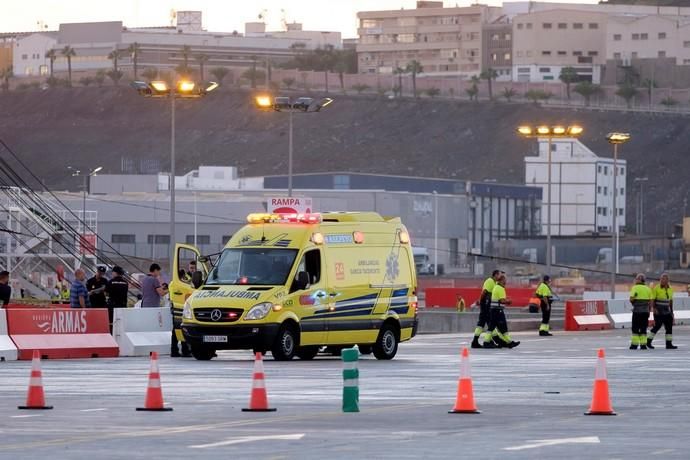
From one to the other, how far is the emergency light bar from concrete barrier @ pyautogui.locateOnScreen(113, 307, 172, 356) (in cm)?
372

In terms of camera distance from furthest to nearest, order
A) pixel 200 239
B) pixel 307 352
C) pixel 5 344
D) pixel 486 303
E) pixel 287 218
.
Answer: pixel 200 239, pixel 486 303, pixel 307 352, pixel 287 218, pixel 5 344

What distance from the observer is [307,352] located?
112 ft

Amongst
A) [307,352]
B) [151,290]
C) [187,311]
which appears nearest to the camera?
[187,311]

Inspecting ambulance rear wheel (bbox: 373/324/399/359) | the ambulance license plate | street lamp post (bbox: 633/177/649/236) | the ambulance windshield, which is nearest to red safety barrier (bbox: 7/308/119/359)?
the ambulance windshield

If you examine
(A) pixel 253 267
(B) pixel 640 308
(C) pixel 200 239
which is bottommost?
(B) pixel 640 308

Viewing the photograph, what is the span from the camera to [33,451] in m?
16.1

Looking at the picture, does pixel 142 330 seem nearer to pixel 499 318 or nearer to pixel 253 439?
pixel 499 318

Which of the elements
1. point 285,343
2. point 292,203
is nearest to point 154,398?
point 285,343

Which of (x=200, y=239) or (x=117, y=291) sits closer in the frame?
(x=117, y=291)

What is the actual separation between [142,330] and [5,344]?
3.87m

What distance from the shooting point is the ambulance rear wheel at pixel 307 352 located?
34.1 metres

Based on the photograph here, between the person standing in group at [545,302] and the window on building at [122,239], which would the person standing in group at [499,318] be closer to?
the person standing in group at [545,302]

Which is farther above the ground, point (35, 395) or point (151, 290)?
point (151, 290)

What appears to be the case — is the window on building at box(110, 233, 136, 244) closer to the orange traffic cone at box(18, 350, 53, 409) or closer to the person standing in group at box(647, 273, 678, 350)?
the person standing in group at box(647, 273, 678, 350)
